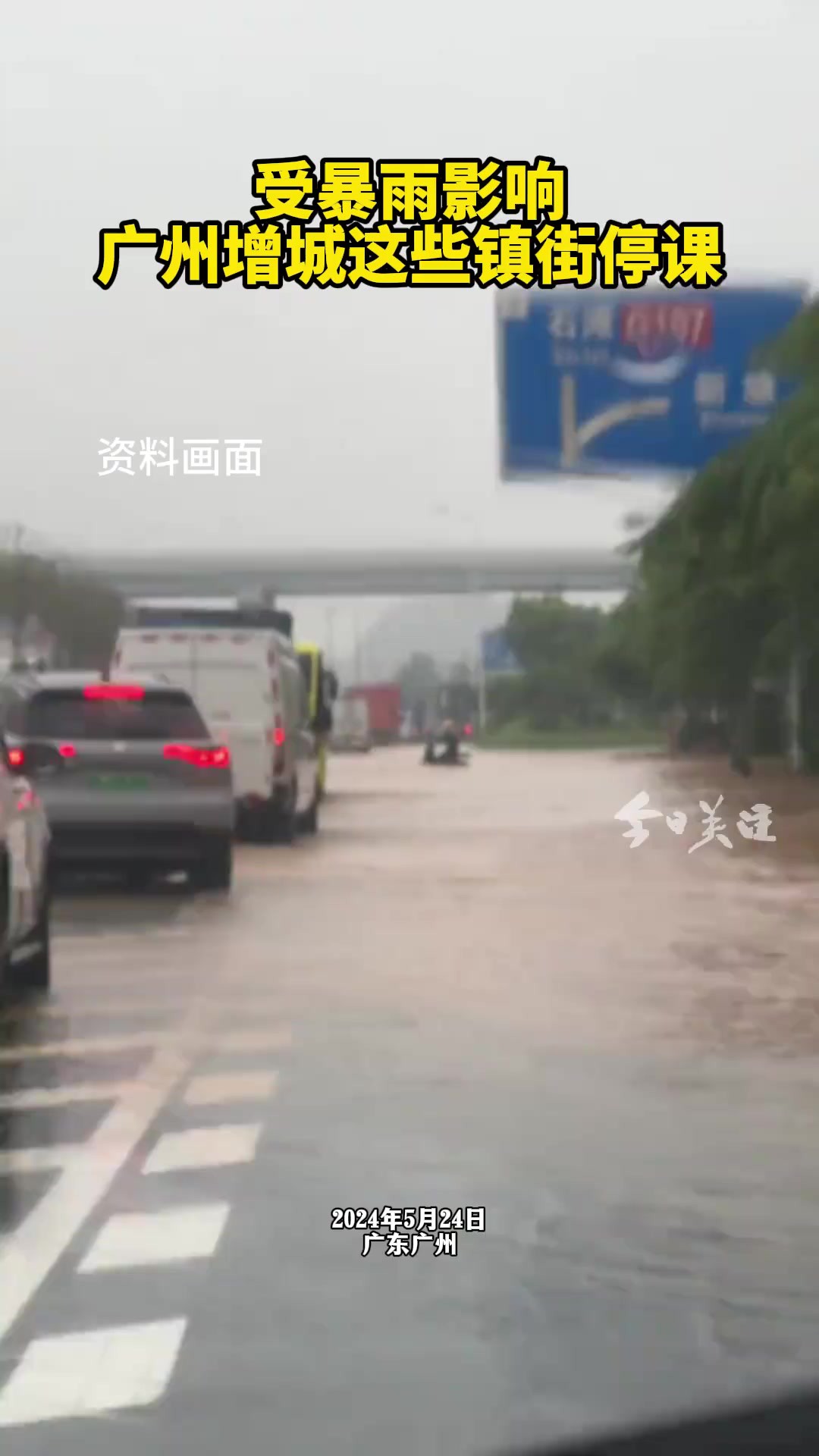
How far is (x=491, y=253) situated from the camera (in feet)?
26.8

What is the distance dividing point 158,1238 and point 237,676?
1558cm

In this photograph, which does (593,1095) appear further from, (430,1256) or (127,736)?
(127,736)

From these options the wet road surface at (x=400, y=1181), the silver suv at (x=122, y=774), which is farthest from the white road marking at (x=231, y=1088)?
the silver suv at (x=122, y=774)

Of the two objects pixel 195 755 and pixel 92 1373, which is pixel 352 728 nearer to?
pixel 195 755

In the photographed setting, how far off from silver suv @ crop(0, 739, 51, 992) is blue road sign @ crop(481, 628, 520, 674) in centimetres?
991

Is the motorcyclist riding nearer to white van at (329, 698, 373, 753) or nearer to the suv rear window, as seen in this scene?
white van at (329, 698, 373, 753)

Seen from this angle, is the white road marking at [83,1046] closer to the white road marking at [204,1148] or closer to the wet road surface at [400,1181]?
the wet road surface at [400,1181]

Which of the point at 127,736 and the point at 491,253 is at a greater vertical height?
the point at 491,253

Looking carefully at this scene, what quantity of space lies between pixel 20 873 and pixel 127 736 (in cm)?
585

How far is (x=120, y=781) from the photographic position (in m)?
15.2

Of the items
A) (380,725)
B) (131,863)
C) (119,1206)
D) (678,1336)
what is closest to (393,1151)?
(119,1206)

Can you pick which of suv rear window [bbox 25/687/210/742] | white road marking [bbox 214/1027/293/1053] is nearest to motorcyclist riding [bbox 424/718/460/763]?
suv rear window [bbox 25/687/210/742]

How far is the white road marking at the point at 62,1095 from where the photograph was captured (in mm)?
7320

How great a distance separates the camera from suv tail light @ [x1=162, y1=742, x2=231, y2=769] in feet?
50.5
